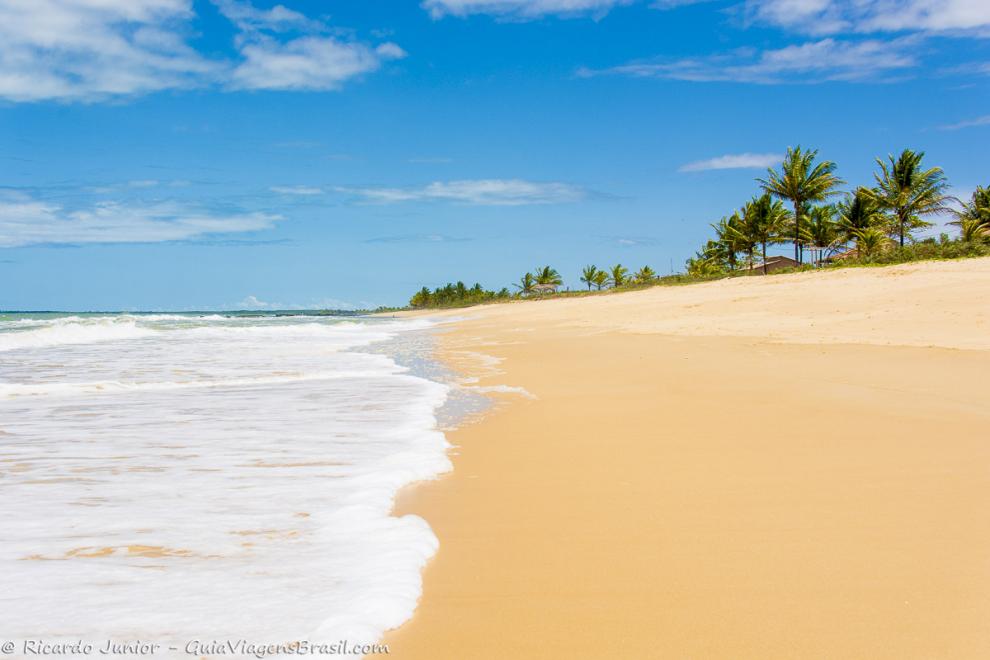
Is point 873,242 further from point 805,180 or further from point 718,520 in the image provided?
point 718,520

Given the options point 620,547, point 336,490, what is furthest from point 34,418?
point 620,547

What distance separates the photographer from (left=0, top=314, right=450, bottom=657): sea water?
2.14 metres

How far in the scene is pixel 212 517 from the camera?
315 cm

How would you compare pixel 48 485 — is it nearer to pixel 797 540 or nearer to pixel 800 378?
pixel 797 540

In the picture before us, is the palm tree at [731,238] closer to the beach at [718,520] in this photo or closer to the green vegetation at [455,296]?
the green vegetation at [455,296]

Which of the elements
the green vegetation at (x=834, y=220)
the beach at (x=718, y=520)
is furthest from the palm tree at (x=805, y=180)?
the beach at (x=718, y=520)

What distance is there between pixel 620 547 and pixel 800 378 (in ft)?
17.4

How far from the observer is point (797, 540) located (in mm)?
2662

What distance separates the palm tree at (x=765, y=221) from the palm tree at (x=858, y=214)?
154 inches

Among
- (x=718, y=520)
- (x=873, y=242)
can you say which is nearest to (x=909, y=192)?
(x=873, y=242)

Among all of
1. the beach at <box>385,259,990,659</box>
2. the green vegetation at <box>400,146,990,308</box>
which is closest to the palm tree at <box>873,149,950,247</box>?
the green vegetation at <box>400,146,990,308</box>

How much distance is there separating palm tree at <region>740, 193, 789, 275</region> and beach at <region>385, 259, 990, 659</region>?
4225cm

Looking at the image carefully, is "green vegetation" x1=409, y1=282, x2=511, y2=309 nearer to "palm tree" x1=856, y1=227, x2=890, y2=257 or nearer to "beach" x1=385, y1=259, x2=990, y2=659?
"palm tree" x1=856, y1=227, x2=890, y2=257

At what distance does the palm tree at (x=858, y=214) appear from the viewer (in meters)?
43.2
